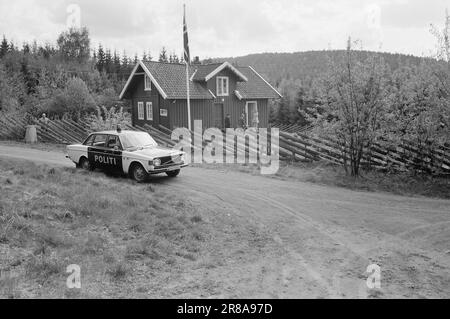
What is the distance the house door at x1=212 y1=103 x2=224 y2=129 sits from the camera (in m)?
32.2

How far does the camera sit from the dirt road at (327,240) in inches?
253

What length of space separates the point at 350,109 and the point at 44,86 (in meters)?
45.9

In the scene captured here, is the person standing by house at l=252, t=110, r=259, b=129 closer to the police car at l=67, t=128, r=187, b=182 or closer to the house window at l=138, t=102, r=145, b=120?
the house window at l=138, t=102, r=145, b=120

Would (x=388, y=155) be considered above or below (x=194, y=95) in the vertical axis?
below

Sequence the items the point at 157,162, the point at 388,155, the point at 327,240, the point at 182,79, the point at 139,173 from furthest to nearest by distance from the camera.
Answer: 1. the point at 182,79
2. the point at 388,155
3. the point at 139,173
4. the point at 157,162
5. the point at 327,240

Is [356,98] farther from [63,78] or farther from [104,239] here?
[63,78]

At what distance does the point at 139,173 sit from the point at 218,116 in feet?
62.2

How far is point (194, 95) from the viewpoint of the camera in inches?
1201

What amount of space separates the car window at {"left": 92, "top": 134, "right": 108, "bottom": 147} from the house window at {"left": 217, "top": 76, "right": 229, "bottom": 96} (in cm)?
1785

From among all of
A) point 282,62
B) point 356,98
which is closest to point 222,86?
point 356,98

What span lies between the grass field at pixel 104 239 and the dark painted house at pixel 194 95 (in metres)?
18.6

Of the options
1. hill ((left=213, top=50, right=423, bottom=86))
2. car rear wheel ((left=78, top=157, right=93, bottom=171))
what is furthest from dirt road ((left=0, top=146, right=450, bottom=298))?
hill ((left=213, top=50, right=423, bottom=86))

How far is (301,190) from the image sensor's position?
532 inches
